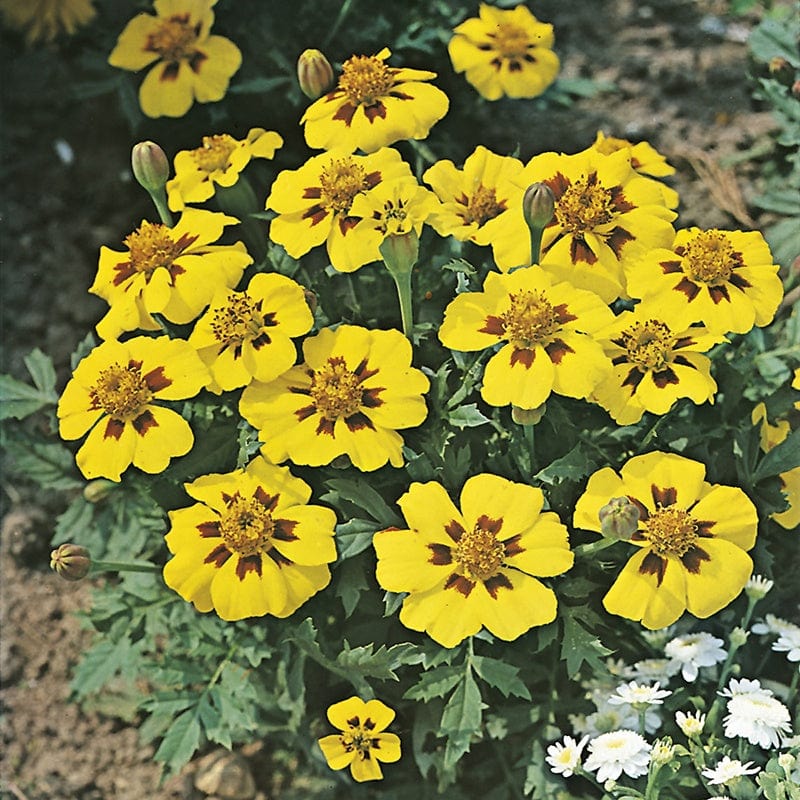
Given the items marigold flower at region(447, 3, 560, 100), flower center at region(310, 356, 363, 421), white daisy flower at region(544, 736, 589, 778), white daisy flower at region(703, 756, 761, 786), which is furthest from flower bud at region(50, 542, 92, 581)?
marigold flower at region(447, 3, 560, 100)

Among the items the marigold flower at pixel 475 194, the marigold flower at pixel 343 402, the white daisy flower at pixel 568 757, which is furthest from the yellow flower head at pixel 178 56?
the white daisy flower at pixel 568 757

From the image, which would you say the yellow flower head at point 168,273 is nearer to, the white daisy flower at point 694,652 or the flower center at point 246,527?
the flower center at point 246,527

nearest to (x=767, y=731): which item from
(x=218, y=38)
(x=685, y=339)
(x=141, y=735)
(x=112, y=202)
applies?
(x=685, y=339)

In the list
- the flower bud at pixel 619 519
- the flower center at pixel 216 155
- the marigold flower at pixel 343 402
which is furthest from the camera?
the flower center at pixel 216 155

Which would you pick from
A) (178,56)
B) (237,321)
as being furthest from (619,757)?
(178,56)

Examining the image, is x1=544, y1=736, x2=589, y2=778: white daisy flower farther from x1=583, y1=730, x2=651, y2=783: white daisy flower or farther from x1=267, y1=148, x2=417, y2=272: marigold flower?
x1=267, y1=148, x2=417, y2=272: marigold flower

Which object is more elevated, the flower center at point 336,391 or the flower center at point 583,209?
the flower center at point 583,209

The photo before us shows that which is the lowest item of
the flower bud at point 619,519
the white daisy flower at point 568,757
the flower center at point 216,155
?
the white daisy flower at point 568,757

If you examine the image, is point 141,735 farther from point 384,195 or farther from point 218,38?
point 218,38
